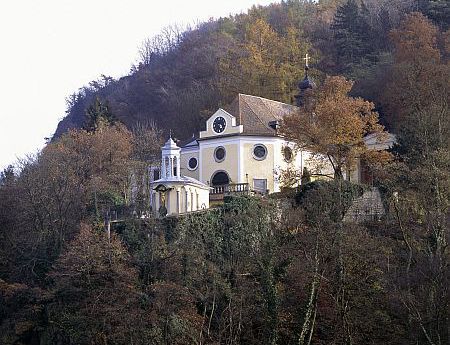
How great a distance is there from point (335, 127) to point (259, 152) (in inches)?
242

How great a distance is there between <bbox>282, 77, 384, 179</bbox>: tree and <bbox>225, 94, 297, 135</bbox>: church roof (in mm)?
3698

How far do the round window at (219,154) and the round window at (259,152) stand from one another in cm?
169

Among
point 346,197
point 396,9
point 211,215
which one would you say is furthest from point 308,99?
point 396,9

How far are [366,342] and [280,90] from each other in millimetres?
26339

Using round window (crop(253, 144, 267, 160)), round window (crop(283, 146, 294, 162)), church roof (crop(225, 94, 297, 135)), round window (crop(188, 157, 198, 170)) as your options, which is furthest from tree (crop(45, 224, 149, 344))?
round window (crop(283, 146, 294, 162))

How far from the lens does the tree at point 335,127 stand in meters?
33.0

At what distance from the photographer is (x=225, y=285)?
24734mm

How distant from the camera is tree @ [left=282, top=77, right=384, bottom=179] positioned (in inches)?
1300

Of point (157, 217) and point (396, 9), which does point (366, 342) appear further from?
point (396, 9)

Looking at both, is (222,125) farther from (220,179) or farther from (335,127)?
(335,127)

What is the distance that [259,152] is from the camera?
38.3 m

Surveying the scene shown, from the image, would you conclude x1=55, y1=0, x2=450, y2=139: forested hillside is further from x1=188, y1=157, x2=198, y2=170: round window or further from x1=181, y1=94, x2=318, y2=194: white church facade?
x1=188, y1=157, x2=198, y2=170: round window

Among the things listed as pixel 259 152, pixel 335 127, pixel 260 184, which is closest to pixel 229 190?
pixel 260 184

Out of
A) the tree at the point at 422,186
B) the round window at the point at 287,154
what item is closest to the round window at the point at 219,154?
the round window at the point at 287,154
